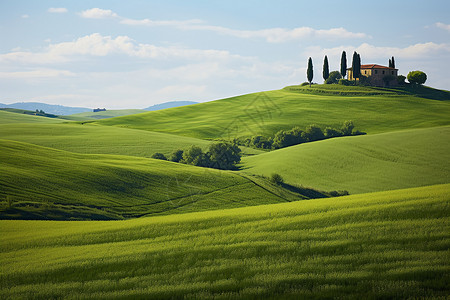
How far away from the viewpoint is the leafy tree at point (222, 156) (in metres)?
59.6

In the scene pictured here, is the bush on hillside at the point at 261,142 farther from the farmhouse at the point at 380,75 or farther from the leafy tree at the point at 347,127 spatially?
the farmhouse at the point at 380,75

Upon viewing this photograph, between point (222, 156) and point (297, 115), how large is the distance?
158ft

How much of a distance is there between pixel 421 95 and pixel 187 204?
367 feet

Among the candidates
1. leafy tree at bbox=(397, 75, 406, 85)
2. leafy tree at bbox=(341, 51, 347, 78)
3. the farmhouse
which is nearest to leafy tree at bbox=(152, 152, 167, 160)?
leafy tree at bbox=(341, 51, 347, 78)

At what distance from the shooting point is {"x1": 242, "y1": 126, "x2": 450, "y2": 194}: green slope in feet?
164

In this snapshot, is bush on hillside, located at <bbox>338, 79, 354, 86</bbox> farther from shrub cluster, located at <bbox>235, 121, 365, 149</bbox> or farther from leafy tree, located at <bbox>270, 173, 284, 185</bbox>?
leafy tree, located at <bbox>270, 173, 284, 185</bbox>

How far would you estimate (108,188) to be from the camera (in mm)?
36406

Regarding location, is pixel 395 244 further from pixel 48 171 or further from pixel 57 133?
pixel 57 133

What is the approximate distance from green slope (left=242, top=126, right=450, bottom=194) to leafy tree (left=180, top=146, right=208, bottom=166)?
22.3 ft

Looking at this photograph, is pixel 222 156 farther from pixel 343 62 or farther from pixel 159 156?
pixel 343 62

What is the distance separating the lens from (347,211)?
15328 millimetres

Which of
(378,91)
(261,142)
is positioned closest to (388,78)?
(378,91)

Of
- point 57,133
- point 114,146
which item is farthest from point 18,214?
point 57,133

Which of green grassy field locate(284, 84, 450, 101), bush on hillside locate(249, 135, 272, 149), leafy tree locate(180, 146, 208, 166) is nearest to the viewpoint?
leafy tree locate(180, 146, 208, 166)
